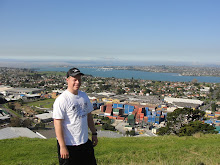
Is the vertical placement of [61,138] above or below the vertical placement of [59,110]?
below

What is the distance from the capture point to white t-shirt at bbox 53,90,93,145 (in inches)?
54.7

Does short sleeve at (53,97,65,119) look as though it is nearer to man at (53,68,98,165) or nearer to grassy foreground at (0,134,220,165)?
man at (53,68,98,165)

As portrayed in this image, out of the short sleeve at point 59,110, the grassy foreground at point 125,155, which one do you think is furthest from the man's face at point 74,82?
the grassy foreground at point 125,155

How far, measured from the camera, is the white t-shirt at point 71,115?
54.7 inches

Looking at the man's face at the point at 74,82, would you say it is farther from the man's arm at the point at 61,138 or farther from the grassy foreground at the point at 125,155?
the grassy foreground at the point at 125,155

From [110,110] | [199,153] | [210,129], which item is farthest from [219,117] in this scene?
[199,153]

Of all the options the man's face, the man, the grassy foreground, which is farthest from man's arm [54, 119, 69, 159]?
the grassy foreground

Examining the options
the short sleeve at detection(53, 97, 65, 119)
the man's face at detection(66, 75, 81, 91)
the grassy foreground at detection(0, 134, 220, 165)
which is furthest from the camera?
the grassy foreground at detection(0, 134, 220, 165)

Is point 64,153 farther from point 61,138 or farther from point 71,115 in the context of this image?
point 71,115

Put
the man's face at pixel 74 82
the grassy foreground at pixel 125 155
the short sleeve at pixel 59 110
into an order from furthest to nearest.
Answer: the grassy foreground at pixel 125 155, the man's face at pixel 74 82, the short sleeve at pixel 59 110

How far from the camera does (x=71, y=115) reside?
55.7 inches

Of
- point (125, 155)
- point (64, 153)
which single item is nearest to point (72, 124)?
point (64, 153)

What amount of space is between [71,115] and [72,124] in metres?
0.07

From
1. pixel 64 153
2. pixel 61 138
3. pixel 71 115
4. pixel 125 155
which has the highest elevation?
pixel 71 115
